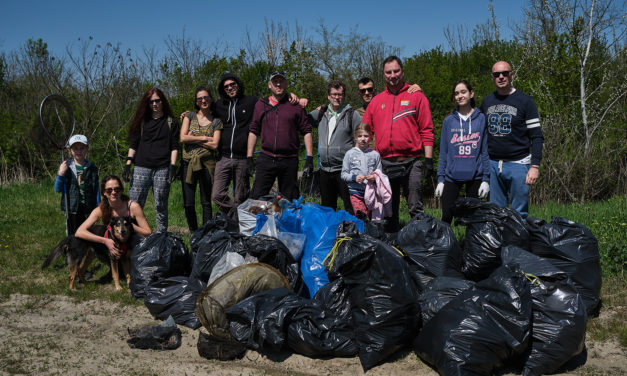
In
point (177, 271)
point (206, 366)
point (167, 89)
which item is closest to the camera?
point (206, 366)

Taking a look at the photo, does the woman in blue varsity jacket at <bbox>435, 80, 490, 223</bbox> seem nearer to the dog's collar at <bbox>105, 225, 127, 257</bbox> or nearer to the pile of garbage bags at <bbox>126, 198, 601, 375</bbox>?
the pile of garbage bags at <bbox>126, 198, 601, 375</bbox>

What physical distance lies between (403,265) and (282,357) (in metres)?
1.11

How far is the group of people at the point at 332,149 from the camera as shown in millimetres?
4688

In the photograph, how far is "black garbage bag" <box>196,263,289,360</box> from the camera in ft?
12.7

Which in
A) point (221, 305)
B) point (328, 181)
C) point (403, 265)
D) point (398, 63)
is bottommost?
point (221, 305)

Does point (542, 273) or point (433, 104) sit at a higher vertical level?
point (433, 104)

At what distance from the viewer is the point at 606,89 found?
1056cm

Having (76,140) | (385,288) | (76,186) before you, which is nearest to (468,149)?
(385,288)

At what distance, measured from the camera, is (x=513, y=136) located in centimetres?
464

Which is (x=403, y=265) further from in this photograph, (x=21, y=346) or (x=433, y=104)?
(x=433, y=104)

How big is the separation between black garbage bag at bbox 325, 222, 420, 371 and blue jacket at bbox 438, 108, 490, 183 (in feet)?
4.98

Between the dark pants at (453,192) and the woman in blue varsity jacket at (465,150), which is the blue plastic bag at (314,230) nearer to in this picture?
the dark pants at (453,192)

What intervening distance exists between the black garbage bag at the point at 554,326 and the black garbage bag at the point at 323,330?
121cm

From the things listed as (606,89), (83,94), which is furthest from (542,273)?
(83,94)
